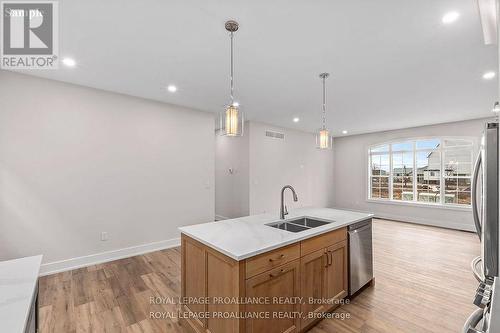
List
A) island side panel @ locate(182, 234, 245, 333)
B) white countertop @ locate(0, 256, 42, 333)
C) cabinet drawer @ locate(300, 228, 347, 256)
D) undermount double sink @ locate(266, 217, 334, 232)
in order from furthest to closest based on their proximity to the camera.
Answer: undermount double sink @ locate(266, 217, 334, 232) → cabinet drawer @ locate(300, 228, 347, 256) → island side panel @ locate(182, 234, 245, 333) → white countertop @ locate(0, 256, 42, 333)

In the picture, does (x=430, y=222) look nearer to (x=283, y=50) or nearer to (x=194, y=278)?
(x=283, y=50)

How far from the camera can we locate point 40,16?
1.89 meters

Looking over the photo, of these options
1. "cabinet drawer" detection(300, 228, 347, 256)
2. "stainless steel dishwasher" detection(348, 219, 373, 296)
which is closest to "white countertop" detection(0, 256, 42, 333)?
→ "cabinet drawer" detection(300, 228, 347, 256)

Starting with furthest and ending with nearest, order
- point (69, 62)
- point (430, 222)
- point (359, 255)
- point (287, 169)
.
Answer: point (287, 169), point (430, 222), point (69, 62), point (359, 255)

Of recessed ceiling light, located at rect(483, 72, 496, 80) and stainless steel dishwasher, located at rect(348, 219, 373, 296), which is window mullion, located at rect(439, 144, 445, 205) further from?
stainless steel dishwasher, located at rect(348, 219, 373, 296)

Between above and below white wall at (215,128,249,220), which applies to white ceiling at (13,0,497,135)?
above

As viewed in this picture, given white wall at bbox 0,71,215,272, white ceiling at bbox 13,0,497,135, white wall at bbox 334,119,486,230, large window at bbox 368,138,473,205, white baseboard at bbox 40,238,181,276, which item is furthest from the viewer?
large window at bbox 368,138,473,205

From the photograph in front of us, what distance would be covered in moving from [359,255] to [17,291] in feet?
9.33

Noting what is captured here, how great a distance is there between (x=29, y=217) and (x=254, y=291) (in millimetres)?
3335

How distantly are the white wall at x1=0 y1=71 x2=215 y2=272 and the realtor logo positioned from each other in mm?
454

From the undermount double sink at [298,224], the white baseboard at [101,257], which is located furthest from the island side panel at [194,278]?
the white baseboard at [101,257]

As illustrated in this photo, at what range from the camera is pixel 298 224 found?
2533 mm

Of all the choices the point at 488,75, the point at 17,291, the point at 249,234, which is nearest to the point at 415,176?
the point at 488,75

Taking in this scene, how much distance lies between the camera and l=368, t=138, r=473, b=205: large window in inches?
220
